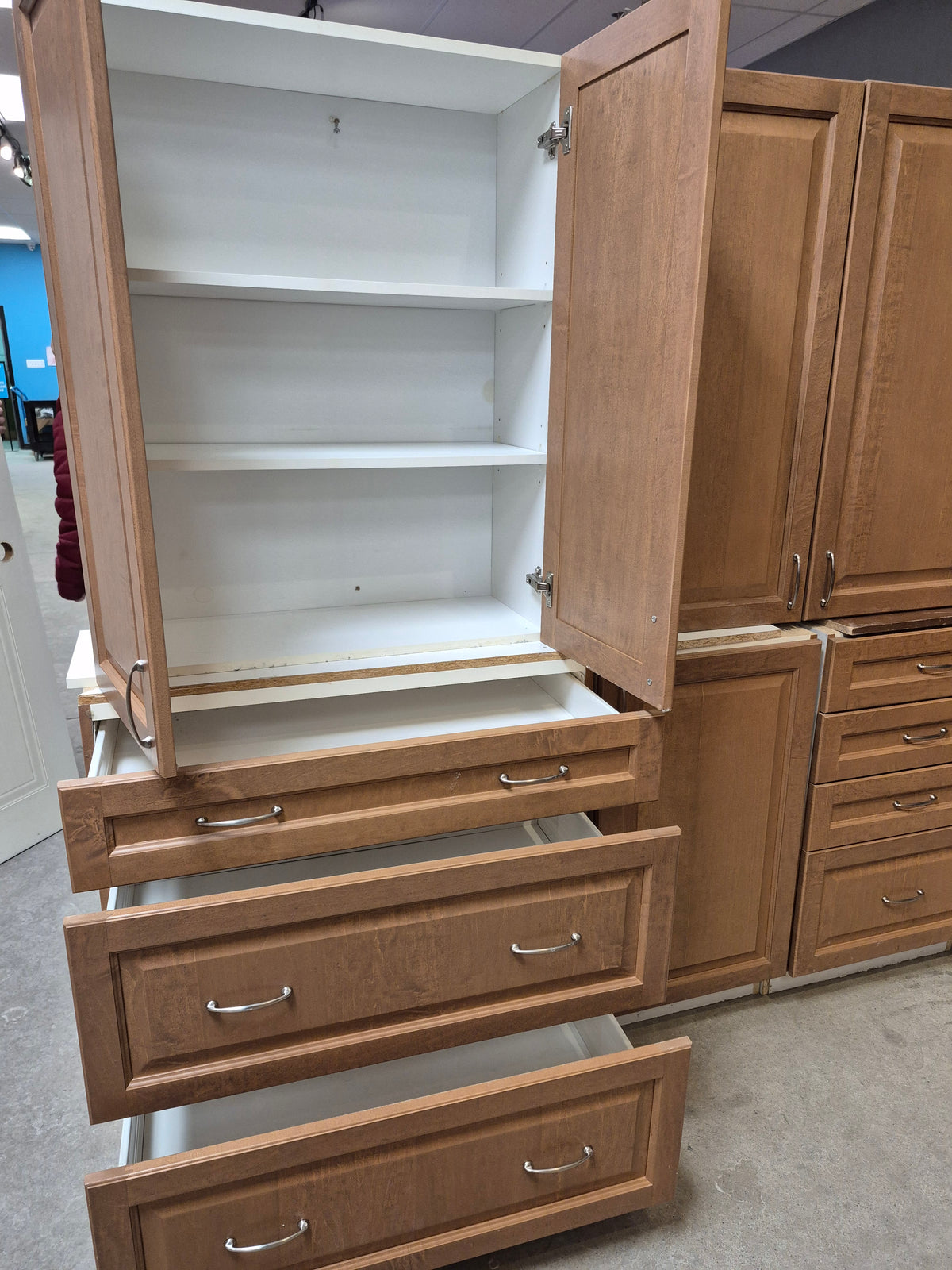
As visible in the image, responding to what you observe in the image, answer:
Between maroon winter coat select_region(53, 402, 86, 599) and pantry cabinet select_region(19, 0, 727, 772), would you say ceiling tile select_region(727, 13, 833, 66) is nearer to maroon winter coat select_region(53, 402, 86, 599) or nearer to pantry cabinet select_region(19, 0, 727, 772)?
pantry cabinet select_region(19, 0, 727, 772)

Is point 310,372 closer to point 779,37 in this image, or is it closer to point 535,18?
point 535,18

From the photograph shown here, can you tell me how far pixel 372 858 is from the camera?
5.48 ft

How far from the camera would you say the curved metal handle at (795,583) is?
1.75m

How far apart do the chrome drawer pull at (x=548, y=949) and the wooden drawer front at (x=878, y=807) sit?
75 centimetres

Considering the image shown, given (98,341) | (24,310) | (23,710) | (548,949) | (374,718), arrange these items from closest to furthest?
(98,341) < (548,949) < (374,718) < (23,710) < (24,310)

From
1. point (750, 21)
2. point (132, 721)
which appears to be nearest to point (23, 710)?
point (132, 721)

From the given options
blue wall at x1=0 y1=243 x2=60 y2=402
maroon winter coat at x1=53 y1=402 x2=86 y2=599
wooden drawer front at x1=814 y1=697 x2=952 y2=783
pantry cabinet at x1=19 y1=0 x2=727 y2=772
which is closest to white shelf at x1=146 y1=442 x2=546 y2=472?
pantry cabinet at x1=19 y1=0 x2=727 y2=772

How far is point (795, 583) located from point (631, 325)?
0.76 metres

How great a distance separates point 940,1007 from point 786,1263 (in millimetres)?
842

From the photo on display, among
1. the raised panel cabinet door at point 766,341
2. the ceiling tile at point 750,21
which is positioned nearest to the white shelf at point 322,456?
the raised panel cabinet door at point 766,341

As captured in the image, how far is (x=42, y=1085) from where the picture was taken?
177 centimetres

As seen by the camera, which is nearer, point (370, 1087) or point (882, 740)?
point (370, 1087)

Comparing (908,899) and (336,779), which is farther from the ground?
(336,779)

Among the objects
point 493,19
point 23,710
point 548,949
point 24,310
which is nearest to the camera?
point 548,949
